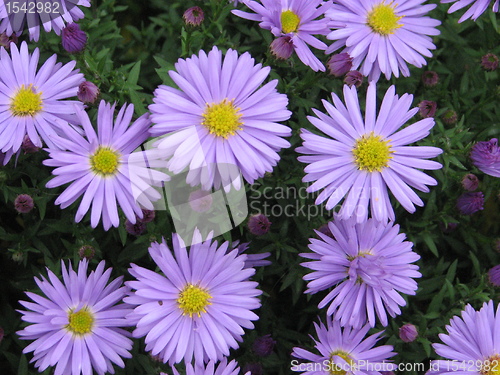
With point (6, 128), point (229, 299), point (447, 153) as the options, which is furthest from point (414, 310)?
point (6, 128)

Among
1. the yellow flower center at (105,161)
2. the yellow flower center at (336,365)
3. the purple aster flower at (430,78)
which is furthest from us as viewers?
the purple aster flower at (430,78)

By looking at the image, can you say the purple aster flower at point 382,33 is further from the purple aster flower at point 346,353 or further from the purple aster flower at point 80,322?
the purple aster flower at point 80,322

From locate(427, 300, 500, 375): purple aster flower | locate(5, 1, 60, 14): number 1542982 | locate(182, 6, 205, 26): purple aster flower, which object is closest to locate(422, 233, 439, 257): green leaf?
locate(427, 300, 500, 375): purple aster flower

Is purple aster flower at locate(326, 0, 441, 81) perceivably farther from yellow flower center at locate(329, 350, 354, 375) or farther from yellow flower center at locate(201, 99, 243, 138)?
yellow flower center at locate(329, 350, 354, 375)

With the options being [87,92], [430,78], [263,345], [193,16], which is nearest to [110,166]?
[87,92]

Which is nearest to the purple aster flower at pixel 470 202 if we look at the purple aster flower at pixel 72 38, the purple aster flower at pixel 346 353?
the purple aster flower at pixel 346 353

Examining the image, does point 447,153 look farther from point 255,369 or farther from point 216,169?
point 255,369

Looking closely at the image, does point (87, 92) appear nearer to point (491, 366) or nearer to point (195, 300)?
point (195, 300)
